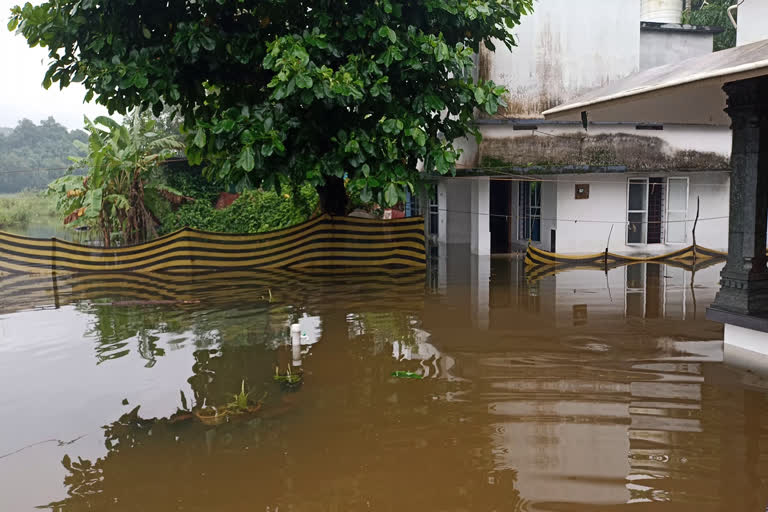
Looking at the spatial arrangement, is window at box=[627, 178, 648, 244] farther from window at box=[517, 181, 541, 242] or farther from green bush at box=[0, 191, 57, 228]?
green bush at box=[0, 191, 57, 228]

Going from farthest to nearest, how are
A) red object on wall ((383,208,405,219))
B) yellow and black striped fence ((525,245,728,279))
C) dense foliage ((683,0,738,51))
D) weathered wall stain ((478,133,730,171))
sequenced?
1. dense foliage ((683,0,738,51))
2. red object on wall ((383,208,405,219))
3. weathered wall stain ((478,133,730,171))
4. yellow and black striped fence ((525,245,728,279))

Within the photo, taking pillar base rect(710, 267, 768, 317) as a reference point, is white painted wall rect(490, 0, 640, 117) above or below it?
above

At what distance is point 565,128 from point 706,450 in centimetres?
1331

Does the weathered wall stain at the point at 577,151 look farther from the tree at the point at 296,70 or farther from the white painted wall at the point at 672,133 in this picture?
the tree at the point at 296,70

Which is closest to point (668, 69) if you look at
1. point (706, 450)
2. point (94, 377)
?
point (706, 450)

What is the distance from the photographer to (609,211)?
18391 mm

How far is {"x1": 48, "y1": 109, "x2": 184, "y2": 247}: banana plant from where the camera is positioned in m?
18.9

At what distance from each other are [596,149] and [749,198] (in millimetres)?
9982

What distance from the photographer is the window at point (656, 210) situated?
18.7 meters

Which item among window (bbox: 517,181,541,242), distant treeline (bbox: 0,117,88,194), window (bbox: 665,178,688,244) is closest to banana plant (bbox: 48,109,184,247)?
window (bbox: 517,181,541,242)

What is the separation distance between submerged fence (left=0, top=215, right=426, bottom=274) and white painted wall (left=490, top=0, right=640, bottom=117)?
571cm

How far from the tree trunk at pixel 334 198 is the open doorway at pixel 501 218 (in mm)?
7218

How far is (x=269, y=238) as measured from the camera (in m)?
16.2

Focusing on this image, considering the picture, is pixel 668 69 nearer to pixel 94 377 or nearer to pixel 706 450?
pixel 706 450
